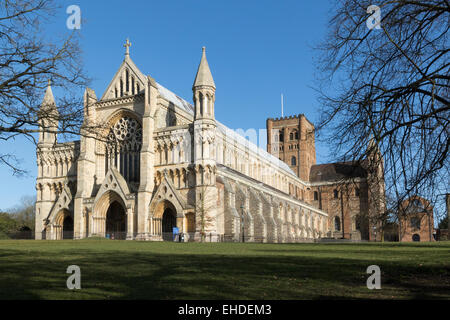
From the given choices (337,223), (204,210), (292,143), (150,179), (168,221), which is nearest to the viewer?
(204,210)

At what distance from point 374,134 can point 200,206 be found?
3525cm

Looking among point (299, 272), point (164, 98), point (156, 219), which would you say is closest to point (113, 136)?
point (164, 98)

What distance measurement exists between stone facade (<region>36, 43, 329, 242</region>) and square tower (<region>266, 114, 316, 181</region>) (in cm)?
3918

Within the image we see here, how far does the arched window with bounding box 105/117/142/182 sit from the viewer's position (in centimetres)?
5128

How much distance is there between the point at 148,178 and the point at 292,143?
56.1m

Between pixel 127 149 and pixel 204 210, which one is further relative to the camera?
pixel 127 149

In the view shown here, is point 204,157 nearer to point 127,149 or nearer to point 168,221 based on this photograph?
point 168,221

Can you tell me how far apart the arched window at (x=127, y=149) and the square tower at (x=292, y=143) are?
50.7 m

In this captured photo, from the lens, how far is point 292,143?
99.1 meters

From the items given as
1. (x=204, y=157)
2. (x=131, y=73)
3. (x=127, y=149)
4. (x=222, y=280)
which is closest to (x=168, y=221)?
(x=204, y=157)

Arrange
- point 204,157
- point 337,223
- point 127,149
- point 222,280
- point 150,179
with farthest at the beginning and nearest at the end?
1. point 337,223
2. point 127,149
3. point 150,179
4. point 204,157
5. point 222,280

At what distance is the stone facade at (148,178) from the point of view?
152 feet

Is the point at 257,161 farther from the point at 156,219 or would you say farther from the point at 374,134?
the point at 374,134
